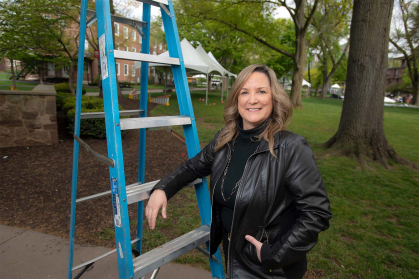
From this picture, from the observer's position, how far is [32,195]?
3.70m

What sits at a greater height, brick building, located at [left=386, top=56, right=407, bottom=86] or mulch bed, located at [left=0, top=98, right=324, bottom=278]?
brick building, located at [left=386, top=56, right=407, bottom=86]

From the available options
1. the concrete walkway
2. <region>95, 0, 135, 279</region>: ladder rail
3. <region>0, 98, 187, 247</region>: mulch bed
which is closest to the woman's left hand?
Answer: <region>95, 0, 135, 279</region>: ladder rail

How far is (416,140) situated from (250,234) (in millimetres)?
10361

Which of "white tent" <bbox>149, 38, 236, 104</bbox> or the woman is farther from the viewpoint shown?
"white tent" <bbox>149, 38, 236, 104</bbox>

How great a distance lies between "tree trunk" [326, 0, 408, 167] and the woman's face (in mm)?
4985

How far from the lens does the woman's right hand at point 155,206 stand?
141cm

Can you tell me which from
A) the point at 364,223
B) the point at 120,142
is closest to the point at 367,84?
the point at 364,223

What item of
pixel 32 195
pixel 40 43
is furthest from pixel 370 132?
pixel 40 43

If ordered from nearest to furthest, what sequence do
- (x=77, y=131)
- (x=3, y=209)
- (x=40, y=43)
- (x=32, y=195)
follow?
(x=77, y=131) < (x=3, y=209) < (x=32, y=195) < (x=40, y=43)

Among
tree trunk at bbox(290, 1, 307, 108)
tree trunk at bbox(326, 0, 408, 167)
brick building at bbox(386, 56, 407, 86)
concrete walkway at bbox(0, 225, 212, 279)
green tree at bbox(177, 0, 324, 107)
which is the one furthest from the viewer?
brick building at bbox(386, 56, 407, 86)

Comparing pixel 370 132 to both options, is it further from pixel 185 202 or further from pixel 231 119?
pixel 231 119

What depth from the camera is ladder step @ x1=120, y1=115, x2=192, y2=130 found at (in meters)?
1.34

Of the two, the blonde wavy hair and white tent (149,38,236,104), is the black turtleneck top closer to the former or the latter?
the blonde wavy hair

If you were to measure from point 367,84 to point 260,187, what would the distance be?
17.7ft
